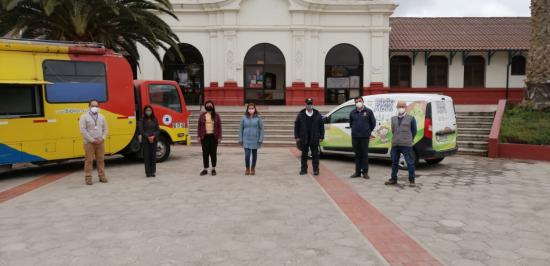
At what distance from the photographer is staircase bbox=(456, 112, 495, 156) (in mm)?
13789

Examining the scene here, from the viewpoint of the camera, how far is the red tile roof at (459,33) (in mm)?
24734

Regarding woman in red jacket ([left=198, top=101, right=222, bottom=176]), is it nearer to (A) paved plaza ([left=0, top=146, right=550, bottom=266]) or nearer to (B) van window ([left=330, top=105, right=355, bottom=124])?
(A) paved plaza ([left=0, top=146, right=550, bottom=266])

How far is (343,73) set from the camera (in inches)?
928

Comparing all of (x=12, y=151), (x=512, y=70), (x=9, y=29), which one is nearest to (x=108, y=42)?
(x=9, y=29)

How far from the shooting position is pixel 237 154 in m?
13.6

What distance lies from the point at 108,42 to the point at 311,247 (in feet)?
41.7

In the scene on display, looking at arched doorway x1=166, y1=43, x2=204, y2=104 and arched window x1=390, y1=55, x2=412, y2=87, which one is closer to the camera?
arched doorway x1=166, y1=43, x2=204, y2=104

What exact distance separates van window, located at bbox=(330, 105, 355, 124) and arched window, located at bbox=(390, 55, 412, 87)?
14.4 metres

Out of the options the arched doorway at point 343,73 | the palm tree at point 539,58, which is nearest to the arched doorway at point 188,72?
the arched doorway at point 343,73

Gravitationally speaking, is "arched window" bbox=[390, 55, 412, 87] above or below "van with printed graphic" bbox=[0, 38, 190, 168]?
above

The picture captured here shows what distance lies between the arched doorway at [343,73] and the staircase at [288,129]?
5.47 metres

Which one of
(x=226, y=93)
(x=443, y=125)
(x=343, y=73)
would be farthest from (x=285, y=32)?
(x=443, y=125)

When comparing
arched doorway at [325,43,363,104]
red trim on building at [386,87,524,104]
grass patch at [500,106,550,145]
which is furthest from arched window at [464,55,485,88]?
grass patch at [500,106,550,145]

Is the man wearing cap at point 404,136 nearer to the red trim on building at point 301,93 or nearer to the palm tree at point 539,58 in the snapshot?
the palm tree at point 539,58
